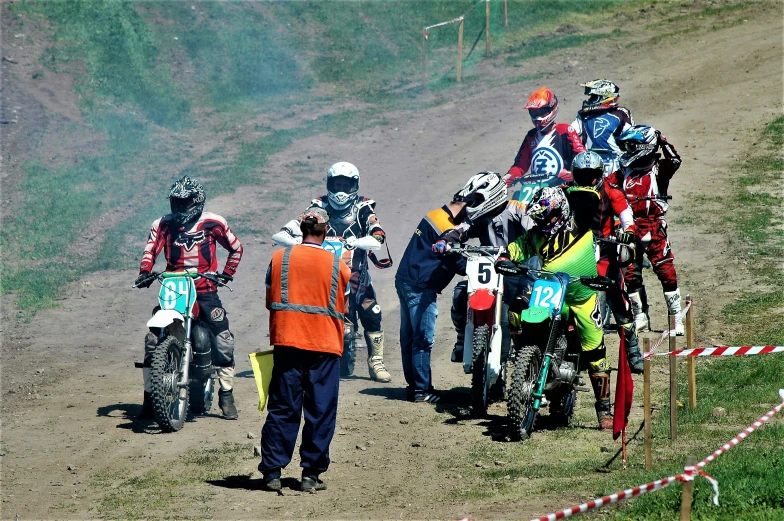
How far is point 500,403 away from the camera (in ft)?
36.0

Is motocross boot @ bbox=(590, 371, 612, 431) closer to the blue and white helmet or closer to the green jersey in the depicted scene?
the green jersey

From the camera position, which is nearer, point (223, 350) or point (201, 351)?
point (201, 351)

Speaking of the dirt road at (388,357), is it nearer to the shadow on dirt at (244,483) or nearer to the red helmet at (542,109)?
the shadow on dirt at (244,483)

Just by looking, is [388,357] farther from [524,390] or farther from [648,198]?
[524,390]

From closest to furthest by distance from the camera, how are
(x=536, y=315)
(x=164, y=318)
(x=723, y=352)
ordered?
1. (x=723, y=352)
2. (x=536, y=315)
3. (x=164, y=318)

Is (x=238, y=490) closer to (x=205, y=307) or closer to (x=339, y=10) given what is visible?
(x=205, y=307)

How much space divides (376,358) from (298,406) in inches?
172

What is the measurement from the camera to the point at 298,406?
8258 mm

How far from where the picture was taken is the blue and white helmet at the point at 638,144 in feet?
39.5

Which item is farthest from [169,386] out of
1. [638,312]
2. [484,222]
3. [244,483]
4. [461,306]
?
[638,312]

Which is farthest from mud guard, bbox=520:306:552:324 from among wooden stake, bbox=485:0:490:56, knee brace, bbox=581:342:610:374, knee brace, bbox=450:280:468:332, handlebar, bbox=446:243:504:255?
wooden stake, bbox=485:0:490:56

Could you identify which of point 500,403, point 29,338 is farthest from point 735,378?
point 29,338

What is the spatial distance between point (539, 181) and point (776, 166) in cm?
873

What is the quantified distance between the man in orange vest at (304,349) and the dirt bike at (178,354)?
2.10 m
